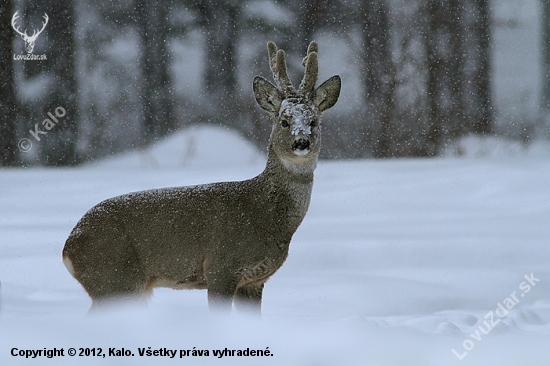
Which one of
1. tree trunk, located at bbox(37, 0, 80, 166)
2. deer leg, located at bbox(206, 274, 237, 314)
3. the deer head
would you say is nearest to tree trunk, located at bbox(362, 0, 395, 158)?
tree trunk, located at bbox(37, 0, 80, 166)

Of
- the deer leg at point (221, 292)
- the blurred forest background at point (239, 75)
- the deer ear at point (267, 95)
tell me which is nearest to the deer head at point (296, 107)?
the deer ear at point (267, 95)

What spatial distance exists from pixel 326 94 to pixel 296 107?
21 cm

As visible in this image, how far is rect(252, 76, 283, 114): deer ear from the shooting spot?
3.90 metres

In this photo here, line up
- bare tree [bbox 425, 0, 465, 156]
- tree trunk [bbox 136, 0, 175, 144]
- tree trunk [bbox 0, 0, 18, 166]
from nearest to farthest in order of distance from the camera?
tree trunk [bbox 0, 0, 18, 166]
tree trunk [bbox 136, 0, 175, 144]
bare tree [bbox 425, 0, 465, 156]

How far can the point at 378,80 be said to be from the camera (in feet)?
33.6

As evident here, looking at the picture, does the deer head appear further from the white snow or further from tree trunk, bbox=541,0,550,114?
tree trunk, bbox=541,0,550,114

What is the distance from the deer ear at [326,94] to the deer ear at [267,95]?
0.60 feet

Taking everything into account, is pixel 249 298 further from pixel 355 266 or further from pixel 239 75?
pixel 239 75

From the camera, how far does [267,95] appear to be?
12.9 ft

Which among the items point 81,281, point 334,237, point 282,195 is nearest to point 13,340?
point 81,281

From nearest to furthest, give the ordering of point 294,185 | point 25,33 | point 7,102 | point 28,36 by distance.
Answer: point 294,185
point 7,102
point 25,33
point 28,36

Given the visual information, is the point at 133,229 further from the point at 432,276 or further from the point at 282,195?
the point at 432,276

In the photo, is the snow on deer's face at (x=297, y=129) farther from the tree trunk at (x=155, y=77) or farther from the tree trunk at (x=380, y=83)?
the tree trunk at (x=380, y=83)

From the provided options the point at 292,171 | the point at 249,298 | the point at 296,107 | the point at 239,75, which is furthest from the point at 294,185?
the point at 239,75
